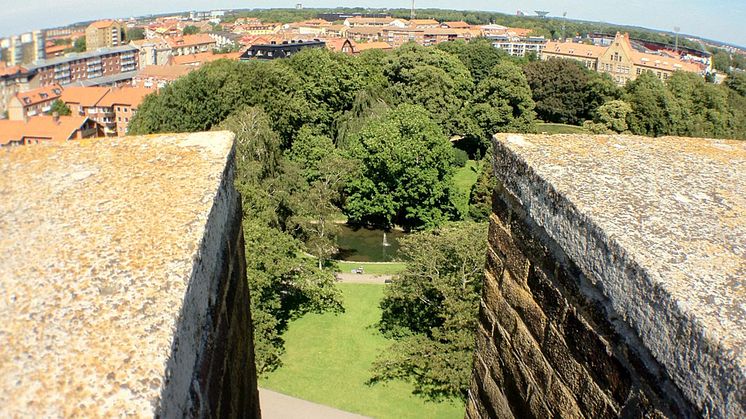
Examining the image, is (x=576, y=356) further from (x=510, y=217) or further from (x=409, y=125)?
(x=409, y=125)

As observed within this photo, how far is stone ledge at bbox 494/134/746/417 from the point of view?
1.66 meters

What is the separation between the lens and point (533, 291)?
2.82 m

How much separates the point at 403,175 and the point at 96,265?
84.9 ft

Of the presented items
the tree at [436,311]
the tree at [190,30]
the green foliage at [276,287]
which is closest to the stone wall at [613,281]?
the tree at [436,311]

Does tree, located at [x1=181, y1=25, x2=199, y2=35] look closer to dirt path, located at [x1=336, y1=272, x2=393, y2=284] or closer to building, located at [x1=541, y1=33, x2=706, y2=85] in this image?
building, located at [x1=541, y1=33, x2=706, y2=85]

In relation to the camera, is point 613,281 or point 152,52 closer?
point 613,281

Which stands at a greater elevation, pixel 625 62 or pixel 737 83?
pixel 625 62

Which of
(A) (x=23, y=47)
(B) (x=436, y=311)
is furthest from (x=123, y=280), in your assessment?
(B) (x=436, y=311)

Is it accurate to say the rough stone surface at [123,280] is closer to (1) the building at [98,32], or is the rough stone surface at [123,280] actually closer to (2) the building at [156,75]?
(1) the building at [98,32]

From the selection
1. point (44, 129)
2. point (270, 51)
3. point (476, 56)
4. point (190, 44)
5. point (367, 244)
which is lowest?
point (367, 244)

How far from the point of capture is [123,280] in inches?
68.1

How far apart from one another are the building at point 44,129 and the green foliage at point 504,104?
79.0ft

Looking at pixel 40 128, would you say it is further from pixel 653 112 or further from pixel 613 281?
pixel 613 281

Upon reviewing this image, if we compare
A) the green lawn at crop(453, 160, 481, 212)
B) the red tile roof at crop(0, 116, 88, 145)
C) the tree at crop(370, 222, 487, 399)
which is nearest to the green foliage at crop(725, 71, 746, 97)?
the green lawn at crop(453, 160, 481, 212)
